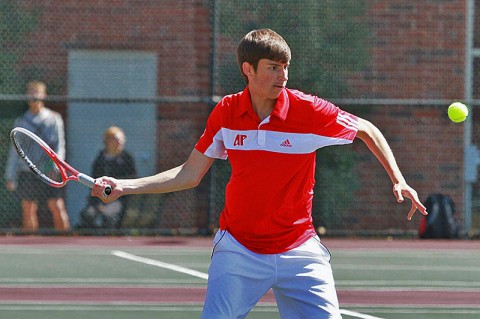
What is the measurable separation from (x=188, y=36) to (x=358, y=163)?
8.26 ft

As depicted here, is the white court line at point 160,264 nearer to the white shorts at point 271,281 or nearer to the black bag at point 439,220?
the black bag at point 439,220

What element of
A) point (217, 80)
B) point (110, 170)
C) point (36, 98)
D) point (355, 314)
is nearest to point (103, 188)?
point (355, 314)

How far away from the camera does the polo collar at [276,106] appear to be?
4723 millimetres

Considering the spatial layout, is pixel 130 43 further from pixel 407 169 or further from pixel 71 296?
pixel 71 296

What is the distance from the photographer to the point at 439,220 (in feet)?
43.7

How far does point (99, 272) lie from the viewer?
970 cm

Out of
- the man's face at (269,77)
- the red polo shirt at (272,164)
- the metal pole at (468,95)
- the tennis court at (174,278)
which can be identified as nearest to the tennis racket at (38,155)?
the red polo shirt at (272,164)

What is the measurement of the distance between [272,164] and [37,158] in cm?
142

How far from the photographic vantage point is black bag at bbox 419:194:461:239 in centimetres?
1323

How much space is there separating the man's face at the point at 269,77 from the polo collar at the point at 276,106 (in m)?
0.04

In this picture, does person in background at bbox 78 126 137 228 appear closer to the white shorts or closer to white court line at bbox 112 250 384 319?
white court line at bbox 112 250 384 319

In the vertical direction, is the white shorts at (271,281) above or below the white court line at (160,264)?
above

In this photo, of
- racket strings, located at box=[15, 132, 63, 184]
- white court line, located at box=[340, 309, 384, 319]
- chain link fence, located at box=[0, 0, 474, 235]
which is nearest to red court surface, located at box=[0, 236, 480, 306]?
white court line, located at box=[340, 309, 384, 319]

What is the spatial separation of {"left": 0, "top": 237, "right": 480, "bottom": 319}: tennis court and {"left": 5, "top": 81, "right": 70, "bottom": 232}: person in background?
0.37 metres
